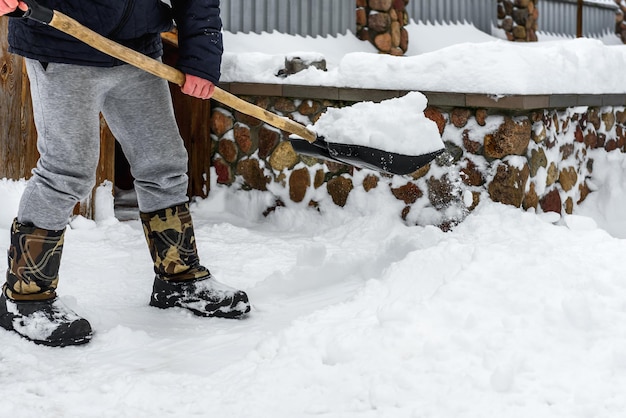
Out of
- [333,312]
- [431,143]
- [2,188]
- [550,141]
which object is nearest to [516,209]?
[550,141]

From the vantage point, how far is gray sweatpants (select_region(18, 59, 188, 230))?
8.62 feet

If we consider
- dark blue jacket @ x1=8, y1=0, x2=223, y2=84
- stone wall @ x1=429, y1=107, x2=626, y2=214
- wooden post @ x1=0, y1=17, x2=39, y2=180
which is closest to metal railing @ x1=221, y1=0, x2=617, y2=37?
wooden post @ x1=0, y1=17, x2=39, y2=180

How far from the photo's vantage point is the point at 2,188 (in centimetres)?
416

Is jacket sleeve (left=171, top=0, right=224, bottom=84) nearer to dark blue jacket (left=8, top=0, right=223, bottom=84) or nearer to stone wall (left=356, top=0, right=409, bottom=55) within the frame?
dark blue jacket (left=8, top=0, right=223, bottom=84)

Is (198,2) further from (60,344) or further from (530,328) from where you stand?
(530,328)

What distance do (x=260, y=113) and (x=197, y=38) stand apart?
1.21ft

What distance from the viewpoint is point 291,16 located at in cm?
568

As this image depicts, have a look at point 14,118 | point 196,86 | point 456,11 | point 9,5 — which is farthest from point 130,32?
point 456,11

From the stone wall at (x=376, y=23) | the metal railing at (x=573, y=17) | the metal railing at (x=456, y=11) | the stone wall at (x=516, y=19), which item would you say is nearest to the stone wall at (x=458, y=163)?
the stone wall at (x=376, y=23)

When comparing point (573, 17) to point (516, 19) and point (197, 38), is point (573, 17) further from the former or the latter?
point (197, 38)

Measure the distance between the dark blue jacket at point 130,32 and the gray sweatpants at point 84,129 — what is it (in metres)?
0.06

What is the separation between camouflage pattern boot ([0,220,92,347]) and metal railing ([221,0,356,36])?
279cm

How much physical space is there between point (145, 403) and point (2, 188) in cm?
228

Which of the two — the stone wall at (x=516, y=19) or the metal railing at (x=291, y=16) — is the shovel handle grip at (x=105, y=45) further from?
the stone wall at (x=516, y=19)
